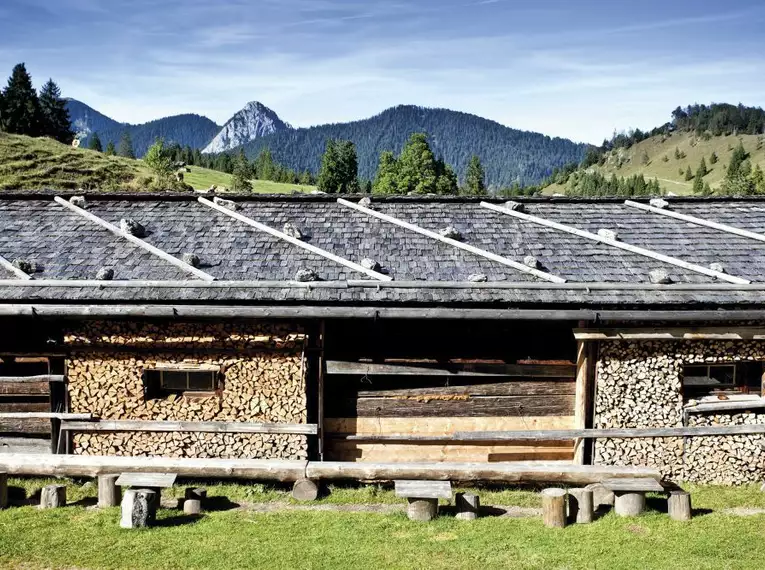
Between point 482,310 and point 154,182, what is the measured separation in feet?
179

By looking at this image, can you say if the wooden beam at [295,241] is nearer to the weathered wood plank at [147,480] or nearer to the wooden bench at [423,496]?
the wooden bench at [423,496]

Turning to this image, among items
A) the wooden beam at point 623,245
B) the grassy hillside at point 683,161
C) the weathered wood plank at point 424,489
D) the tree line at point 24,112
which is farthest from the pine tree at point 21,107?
the grassy hillside at point 683,161

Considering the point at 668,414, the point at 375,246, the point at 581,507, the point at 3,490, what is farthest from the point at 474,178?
the point at 3,490

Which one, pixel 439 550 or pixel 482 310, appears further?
pixel 482 310

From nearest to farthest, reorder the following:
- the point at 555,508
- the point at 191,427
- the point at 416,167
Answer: the point at 555,508
the point at 191,427
the point at 416,167

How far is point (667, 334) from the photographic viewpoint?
1031 centimetres

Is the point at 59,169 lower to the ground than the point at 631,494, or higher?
higher

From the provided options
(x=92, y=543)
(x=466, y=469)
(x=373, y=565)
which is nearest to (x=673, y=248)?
(x=466, y=469)

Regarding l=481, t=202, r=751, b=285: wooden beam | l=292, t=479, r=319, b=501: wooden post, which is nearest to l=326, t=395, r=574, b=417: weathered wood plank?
l=292, t=479, r=319, b=501: wooden post

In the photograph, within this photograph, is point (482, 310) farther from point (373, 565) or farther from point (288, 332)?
point (373, 565)

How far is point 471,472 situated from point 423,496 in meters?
Answer: 0.99

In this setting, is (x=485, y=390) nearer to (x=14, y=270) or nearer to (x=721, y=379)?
(x=721, y=379)

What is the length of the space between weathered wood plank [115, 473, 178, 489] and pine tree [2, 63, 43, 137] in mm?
80457

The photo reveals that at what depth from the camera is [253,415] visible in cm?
1058
